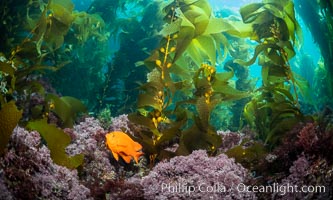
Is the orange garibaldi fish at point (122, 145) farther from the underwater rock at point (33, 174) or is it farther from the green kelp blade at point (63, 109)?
the green kelp blade at point (63, 109)

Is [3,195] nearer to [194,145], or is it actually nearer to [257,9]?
[194,145]

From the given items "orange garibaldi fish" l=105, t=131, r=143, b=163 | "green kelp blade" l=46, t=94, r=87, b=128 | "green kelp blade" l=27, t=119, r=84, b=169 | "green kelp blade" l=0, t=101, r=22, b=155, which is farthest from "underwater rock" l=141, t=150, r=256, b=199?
"green kelp blade" l=46, t=94, r=87, b=128

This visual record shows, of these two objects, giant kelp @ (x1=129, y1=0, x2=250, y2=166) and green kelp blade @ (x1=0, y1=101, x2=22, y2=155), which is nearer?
green kelp blade @ (x1=0, y1=101, x2=22, y2=155)

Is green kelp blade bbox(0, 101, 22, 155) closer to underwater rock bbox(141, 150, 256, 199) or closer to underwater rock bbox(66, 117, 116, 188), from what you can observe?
underwater rock bbox(66, 117, 116, 188)

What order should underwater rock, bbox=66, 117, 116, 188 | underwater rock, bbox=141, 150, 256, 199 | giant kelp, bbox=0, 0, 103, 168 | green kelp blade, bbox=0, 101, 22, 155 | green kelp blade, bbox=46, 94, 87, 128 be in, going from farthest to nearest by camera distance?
green kelp blade, bbox=46, 94, 87, 128
giant kelp, bbox=0, 0, 103, 168
underwater rock, bbox=66, 117, 116, 188
underwater rock, bbox=141, 150, 256, 199
green kelp blade, bbox=0, 101, 22, 155

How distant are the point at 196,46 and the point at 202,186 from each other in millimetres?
2213

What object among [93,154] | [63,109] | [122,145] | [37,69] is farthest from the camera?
[63,109]

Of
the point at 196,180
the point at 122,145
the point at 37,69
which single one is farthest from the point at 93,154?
the point at 37,69

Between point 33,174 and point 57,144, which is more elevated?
point 57,144

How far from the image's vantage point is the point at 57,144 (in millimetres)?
2551

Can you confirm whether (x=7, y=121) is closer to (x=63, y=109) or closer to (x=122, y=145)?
(x=122, y=145)

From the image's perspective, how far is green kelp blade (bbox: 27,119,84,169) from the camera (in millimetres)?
2504

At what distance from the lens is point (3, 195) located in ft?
5.49

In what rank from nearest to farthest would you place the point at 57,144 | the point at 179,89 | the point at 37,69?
the point at 57,144
the point at 179,89
the point at 37,69
